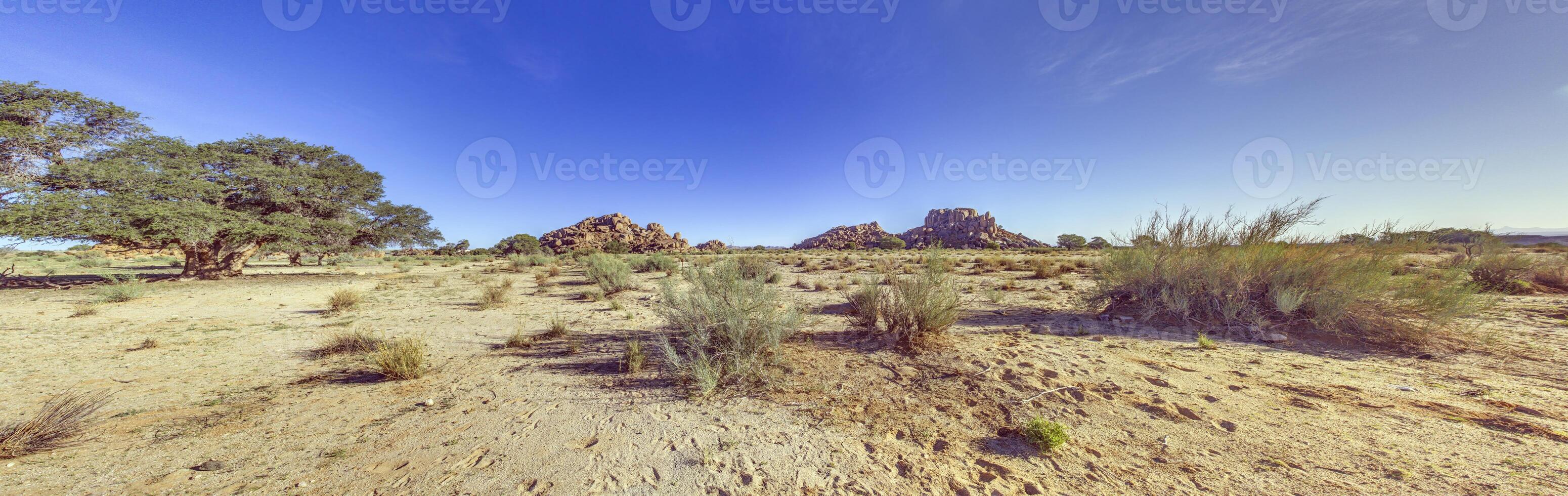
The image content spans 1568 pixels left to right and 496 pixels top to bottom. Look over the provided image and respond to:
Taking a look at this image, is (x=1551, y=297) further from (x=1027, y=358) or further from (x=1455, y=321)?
(x=1027, y=358)

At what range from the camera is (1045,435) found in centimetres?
273

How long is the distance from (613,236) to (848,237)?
126 feet

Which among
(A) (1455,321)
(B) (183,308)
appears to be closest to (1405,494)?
(A) (1455,321)

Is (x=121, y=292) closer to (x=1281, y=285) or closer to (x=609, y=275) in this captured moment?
(x=609, y=275)

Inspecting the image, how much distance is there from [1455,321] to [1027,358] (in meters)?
5.36

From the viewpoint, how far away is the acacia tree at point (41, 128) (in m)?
11.1

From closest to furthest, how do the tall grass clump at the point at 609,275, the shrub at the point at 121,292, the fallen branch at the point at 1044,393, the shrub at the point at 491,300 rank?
the fallen branch at the point at 1044,393 → the shrub at the point at 491,300 → the shrub at the point at 121,292 → the tall grass clump at the point at 609,275

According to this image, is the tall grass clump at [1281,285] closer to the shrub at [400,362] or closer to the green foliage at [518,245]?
the shrub at [400,362]

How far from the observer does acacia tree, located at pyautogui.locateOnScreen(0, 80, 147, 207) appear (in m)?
11.1

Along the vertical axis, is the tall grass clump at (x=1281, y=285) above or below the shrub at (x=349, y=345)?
above

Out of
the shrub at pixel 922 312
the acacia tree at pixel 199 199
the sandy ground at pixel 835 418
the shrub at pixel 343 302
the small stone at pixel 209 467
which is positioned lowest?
the small stone at pixel 209 467


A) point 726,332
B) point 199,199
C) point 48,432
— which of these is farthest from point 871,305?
point 199,199

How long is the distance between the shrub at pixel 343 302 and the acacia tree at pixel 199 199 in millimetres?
6667

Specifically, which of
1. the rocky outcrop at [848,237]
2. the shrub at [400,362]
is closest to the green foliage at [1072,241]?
the rocky outcrop at [848,237]
